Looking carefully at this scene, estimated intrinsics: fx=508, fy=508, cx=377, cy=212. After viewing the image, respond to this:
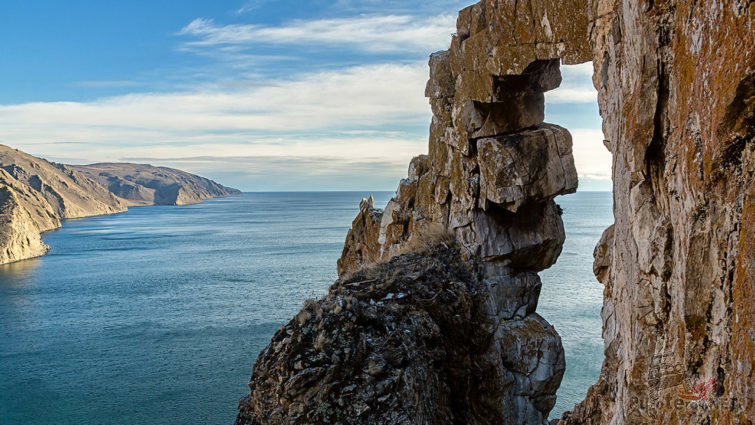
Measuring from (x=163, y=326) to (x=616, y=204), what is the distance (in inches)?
1723

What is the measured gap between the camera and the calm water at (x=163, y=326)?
1212 inches

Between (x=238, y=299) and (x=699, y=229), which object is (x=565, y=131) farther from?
(x=238, y=299)

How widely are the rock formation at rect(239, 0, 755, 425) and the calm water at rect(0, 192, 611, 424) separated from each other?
14.1m

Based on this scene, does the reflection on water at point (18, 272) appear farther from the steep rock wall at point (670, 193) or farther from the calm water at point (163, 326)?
the steep rock wall at point (670, 193)

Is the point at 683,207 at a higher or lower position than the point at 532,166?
lower

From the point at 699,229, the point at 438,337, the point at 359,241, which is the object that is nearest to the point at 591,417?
the point at 438,337

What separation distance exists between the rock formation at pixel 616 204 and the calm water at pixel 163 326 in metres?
14.1

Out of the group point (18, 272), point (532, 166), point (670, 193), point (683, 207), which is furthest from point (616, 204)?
point (18, 272)

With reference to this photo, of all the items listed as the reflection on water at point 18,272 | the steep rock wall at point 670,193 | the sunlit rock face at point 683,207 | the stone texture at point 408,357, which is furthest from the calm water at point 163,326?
the sunlit rock face at point 683,207

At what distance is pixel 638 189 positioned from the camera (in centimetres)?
725

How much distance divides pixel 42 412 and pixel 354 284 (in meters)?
27.2

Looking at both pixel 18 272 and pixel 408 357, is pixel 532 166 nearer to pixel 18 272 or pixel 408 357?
pixel 408 357

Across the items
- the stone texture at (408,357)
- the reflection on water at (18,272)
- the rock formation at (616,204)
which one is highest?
the rock formation at (616,204)

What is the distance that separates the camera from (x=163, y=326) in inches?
1754
